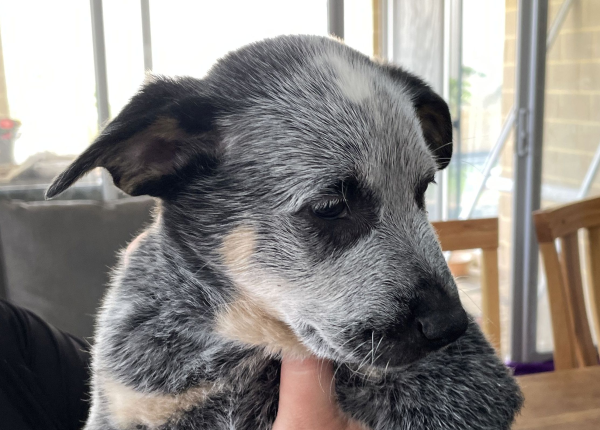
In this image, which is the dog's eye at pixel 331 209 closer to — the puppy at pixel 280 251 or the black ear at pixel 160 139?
the puppy at pixel 280 251

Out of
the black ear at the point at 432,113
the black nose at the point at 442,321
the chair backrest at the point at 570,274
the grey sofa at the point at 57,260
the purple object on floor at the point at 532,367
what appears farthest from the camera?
the purple object on floor at the point at 532,367

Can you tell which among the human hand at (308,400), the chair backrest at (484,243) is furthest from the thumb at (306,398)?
the chair backrest at (484,243)

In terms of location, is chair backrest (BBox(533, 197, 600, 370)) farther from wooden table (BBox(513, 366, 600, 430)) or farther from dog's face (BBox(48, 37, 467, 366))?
dog's face (BBox(48, 37, 467, 366))

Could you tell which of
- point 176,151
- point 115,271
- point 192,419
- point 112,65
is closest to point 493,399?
point 192,419

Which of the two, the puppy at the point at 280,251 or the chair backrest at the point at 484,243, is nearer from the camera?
the puppy at the point at 280,251

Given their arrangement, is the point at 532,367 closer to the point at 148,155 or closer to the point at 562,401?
the point at 562,401

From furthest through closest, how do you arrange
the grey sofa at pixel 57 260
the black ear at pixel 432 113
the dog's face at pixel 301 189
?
1. the grey sofa at pixel 57 260
2. the black ear at pixel 432 113
3. the dog's face at pixel 301 189


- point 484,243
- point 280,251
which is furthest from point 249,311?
point 484,243
